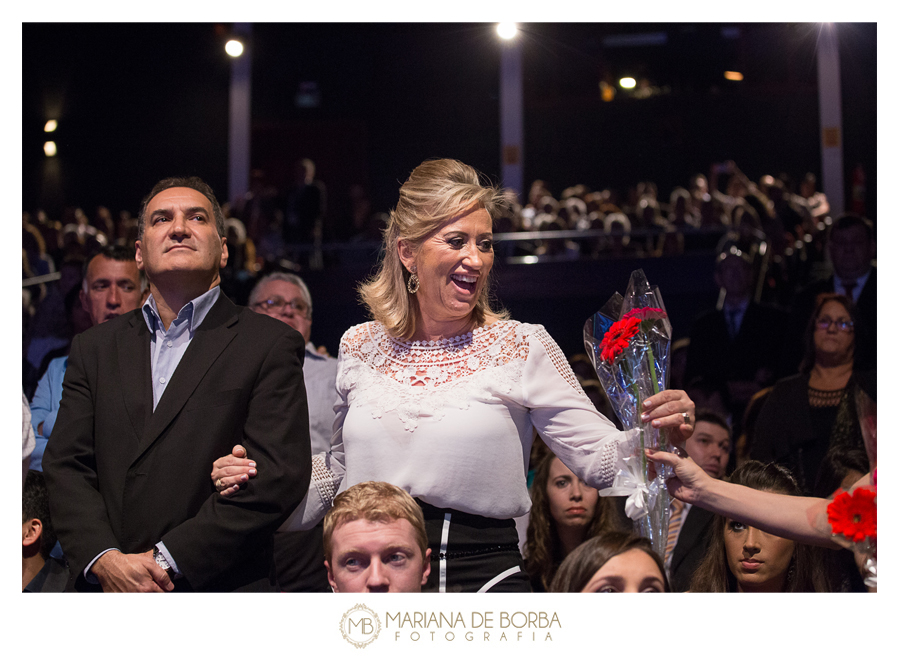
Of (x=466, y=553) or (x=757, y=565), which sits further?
(x=757, y=565)

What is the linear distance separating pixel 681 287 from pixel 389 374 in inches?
119

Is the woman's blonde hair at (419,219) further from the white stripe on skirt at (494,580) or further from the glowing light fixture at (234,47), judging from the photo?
the glowing light fixture at (234,47)

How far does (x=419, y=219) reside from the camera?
2359 mm

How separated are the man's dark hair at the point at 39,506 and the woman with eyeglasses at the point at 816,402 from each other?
2.34m

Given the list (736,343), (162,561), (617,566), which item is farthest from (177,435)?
(736,343)

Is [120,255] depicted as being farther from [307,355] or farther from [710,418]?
[710,418]

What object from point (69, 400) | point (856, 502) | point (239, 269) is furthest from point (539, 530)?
point (239, 269)

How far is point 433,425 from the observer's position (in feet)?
7.32

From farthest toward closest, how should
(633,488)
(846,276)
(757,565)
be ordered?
1. (846,276)
2. (757,565)
3. (633,488)

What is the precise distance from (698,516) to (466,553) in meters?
1.27

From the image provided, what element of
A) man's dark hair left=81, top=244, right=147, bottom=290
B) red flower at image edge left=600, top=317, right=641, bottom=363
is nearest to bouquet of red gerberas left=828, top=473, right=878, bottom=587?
red flower at image edge left=600, top=317, right=641, bottom=363

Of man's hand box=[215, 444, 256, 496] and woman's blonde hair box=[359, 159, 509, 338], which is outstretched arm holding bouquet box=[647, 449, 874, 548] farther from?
man's hand box=[215, 444, 256, 496]
